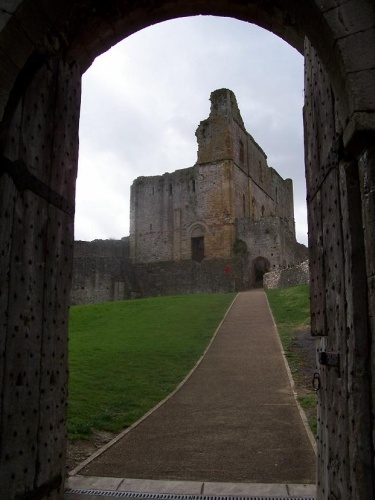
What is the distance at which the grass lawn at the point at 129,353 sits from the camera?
8336 millimetres

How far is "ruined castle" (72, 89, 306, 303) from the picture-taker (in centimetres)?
3409

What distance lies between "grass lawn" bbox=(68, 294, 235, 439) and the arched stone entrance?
3.27 m

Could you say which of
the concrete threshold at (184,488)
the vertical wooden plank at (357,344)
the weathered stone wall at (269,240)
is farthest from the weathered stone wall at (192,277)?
the vertical wooden plank at (357,344)

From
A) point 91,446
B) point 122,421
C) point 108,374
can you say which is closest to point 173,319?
point 108,374

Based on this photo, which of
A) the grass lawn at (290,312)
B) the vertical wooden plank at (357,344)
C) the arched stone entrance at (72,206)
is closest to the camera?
the vertical wooden plank at (357,344)

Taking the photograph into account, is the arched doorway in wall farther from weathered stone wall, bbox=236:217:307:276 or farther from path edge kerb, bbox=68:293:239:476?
path edge kerb, bbox=68:293:239:476

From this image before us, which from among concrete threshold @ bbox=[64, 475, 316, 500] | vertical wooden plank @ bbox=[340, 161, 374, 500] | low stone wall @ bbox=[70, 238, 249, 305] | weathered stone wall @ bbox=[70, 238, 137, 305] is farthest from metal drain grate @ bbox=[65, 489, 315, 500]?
weathered stone wall @ bbox=[70, 238, 137, 305]

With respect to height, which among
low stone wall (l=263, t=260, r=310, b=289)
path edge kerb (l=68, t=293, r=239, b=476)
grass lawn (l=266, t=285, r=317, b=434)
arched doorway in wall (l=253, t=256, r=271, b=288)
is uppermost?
arched doorway in wall (l=253, t=256, r=271, b=288)

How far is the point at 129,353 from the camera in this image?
45.3 feet

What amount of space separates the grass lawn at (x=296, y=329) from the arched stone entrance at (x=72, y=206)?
3.74 m

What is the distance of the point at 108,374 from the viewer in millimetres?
11188

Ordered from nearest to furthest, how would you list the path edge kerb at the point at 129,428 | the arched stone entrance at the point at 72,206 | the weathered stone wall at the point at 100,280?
the arched stone entrance at the point at 72,206 < the path edge kerb at the point at 129,428 < the weathered stone wall at the point at 100,280

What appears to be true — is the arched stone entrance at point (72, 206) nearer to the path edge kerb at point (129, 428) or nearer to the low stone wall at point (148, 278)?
the path edge kerb at point (129, 428)

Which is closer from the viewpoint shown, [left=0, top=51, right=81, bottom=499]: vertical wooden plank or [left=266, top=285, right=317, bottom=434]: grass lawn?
[left=0, top=51, right=81, bottom=499]: vertical wooden plank
